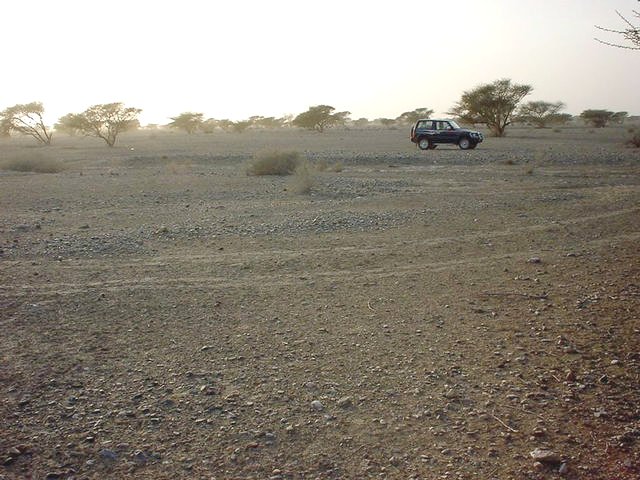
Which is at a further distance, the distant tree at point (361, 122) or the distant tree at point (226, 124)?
the distant tree at point (361, 122)

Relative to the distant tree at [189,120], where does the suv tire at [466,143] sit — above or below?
below

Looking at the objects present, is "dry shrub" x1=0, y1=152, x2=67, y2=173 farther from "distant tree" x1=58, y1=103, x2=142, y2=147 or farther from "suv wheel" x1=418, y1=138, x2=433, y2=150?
"distant tree" x1=58, y1=103, x2=142, y2=147

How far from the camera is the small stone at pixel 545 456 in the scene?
332 cm

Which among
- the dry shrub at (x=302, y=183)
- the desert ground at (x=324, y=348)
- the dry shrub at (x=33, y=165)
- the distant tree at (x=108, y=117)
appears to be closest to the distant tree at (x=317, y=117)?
the distant tree at (x=108, y=117)

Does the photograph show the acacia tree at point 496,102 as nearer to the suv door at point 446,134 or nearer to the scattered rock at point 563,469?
the suv door at point 446,134

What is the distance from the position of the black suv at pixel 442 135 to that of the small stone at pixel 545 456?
30194 mm

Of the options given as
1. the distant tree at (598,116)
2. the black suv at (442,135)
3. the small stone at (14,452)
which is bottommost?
the small stone at (14,452)

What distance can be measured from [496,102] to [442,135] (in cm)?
2193

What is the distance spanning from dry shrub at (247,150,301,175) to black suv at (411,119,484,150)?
13.5m

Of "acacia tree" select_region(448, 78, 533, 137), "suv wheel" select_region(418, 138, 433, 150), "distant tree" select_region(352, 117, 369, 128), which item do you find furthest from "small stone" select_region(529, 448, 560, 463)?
"distant tree" select_region(352, 117, 369, 128)

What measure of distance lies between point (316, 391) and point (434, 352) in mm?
1240

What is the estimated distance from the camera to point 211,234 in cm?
1005

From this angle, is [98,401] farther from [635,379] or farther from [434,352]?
[635,379]

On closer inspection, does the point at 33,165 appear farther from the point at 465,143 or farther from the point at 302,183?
the point at 465,143
